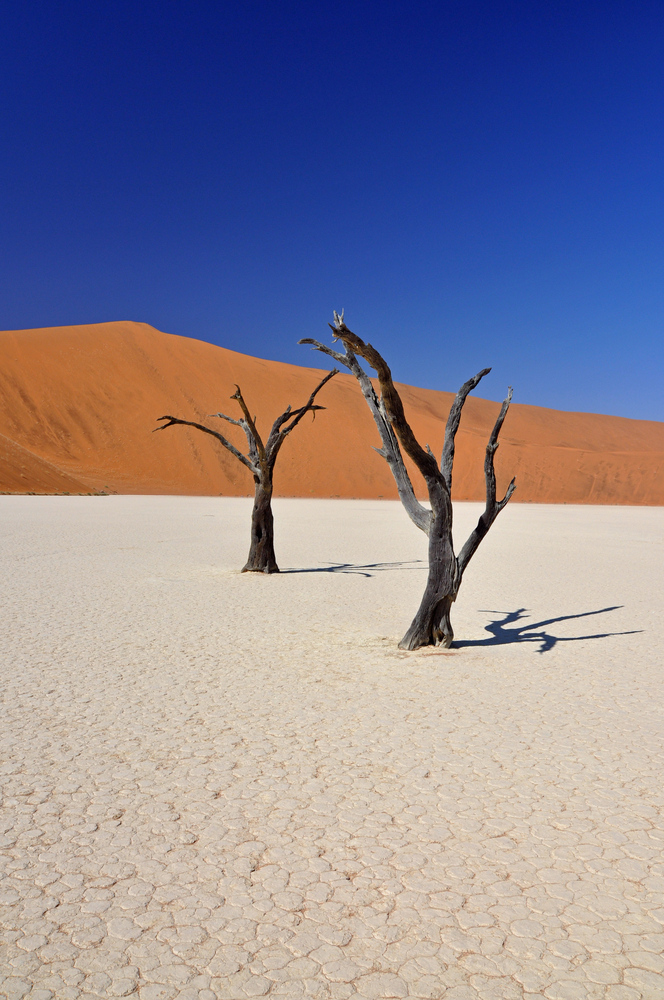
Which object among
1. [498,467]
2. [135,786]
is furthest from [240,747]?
[498,467]

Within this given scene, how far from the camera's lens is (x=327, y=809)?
3.79m

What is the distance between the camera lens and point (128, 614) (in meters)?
9.06

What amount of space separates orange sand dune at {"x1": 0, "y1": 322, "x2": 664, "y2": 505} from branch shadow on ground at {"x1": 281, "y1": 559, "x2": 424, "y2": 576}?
36517 millimetres

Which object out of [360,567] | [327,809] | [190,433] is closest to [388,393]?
[327,809]

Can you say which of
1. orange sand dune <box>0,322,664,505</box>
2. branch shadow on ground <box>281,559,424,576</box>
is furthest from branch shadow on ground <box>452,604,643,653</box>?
orange sand dune <box>0,322,664,505</box>

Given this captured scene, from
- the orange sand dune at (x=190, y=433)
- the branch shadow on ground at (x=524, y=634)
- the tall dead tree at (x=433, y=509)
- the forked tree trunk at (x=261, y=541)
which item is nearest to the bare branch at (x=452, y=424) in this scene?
the tall dead tree at (x=433, y=509)

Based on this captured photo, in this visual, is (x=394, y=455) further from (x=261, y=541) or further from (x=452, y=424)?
(x=261, y=541)

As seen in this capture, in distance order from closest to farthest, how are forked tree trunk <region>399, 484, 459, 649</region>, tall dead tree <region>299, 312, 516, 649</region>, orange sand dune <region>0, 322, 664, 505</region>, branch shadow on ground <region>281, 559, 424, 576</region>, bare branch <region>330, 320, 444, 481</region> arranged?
bare branch <region>330, 320, 444, 481</region>
tall dead tree <region>299, 312, 516, 649</region>
forked tree trunk <region>399, 484, 459, 649</region>
branch shadow on ground <region>281, 559, 424, 576</region>
orange sand dune <region>0, 322, 664, 505</region>

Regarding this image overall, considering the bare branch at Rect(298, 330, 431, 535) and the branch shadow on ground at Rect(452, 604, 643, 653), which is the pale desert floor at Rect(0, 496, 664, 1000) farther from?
the bare branch at Rect(298, 330, 431, 535)

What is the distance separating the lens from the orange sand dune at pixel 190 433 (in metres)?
57.9

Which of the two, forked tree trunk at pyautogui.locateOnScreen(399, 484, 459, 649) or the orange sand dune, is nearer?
forked tree trunk at pyautogui.locateOnScreen(399, 484, 459, 649)

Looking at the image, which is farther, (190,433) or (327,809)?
(190,433)

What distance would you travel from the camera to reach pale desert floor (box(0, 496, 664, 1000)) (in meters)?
2.61

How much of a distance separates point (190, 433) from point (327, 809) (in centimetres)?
6199
